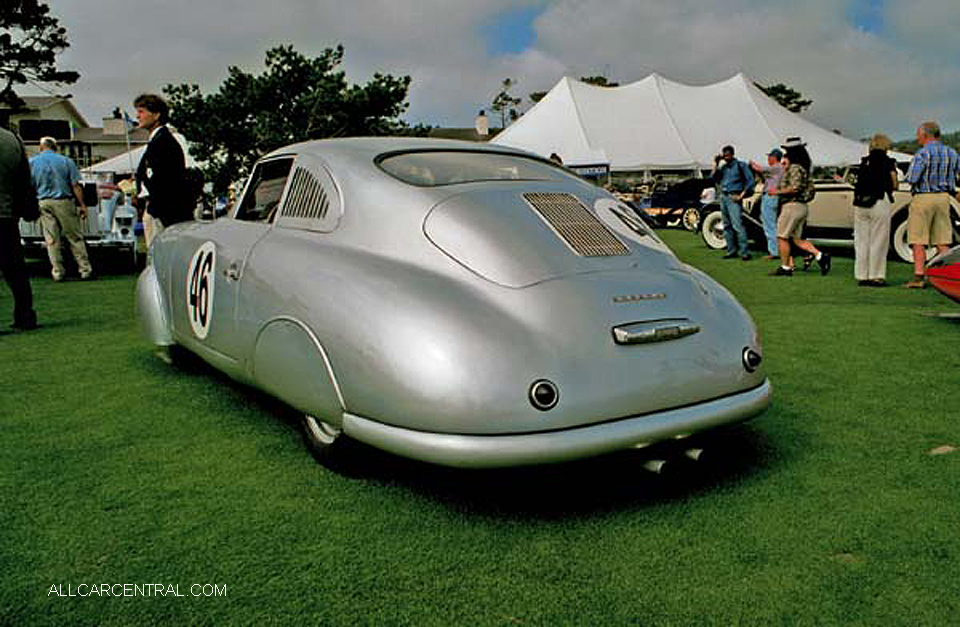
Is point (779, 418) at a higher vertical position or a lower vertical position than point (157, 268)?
lower

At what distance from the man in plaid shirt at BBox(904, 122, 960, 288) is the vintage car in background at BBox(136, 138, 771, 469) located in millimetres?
5885

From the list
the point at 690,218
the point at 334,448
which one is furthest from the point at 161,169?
the point at 690,218

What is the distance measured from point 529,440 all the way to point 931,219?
23.7 feet

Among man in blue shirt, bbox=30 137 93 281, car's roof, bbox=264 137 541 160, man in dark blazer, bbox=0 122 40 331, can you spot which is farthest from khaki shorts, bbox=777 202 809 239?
man in blue shirt, bbox=30 137 93 281

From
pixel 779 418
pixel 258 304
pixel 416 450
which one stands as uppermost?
pixel 258 304

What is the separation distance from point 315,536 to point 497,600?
2.28ft

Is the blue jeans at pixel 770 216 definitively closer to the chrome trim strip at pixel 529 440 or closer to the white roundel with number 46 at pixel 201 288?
the white roundel with number 46 at pixel 201 288

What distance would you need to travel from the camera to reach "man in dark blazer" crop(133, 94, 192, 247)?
550 cm

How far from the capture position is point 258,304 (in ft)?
9.78

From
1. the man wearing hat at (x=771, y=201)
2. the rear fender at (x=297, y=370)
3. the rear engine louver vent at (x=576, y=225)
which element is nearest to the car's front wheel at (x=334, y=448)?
the rear fender at (x=297, y=370)

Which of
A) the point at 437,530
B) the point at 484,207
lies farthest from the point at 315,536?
the point at 484,207

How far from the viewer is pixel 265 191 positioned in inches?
146

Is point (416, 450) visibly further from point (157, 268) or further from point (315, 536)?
point (157, 268)

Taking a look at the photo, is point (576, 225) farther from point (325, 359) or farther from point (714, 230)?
point (714, 230)
